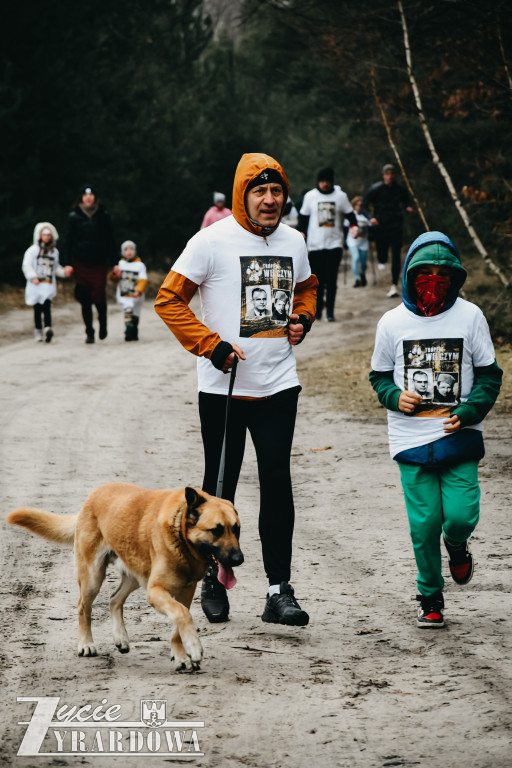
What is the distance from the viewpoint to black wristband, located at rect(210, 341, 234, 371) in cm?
521

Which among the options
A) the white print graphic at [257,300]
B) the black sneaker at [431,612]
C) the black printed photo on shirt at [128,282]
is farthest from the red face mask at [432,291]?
the black printed photo on shirt at [128,282]

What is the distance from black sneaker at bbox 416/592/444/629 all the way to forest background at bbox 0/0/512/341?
10.7 m

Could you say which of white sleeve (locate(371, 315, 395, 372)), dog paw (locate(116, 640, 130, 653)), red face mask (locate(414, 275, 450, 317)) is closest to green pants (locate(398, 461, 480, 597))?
white sleeve (locate(371, 315, 395, 372))

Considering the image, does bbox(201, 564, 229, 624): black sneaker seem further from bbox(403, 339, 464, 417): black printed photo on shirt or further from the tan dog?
bbox(403, 339, 464, 417): black printed photo on shirt

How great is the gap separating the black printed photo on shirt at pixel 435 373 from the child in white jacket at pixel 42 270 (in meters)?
13.3

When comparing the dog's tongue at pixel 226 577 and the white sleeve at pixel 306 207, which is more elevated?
the white sleeve at pixel 306 207

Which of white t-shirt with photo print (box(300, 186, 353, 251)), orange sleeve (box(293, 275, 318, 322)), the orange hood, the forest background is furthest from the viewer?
the forest background

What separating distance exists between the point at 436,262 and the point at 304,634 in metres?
1.97

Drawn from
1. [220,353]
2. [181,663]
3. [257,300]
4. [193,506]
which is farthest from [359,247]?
[181,663]

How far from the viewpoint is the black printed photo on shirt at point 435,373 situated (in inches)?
211

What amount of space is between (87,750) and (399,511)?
4422 mm

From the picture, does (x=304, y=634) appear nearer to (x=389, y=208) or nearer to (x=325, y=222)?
(x=325, y=222)

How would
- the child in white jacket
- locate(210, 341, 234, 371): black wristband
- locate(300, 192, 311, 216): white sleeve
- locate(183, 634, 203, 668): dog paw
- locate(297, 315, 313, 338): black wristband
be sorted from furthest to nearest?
the child in white jacket
locate(300, 192, 311, 216): white sleeve
locate(297, 315, 313, 338): black wristband
locate(210, 341, 234, 371): black wristband
locate(183, 634, 203, 668): dog paw

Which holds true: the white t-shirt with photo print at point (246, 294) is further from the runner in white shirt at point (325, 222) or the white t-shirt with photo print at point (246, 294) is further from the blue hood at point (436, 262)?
the runner in white shirt at point (325, 222)
